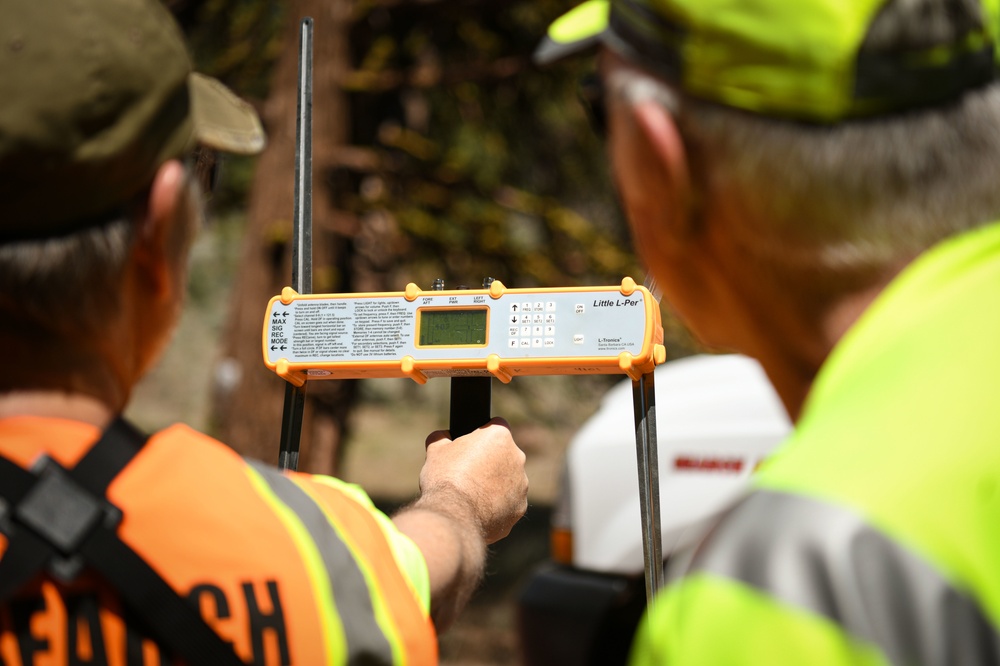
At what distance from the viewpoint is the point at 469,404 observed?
1.76 metres

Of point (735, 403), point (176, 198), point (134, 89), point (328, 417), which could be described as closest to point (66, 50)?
point (134, 89)

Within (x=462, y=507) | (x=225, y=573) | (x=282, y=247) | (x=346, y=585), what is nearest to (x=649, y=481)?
(x=462, y=507)

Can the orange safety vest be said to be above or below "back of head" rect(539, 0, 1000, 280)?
below

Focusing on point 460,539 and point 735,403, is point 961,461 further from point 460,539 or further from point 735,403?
point 735,403

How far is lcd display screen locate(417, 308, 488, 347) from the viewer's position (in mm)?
1680

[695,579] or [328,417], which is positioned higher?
[695,579]

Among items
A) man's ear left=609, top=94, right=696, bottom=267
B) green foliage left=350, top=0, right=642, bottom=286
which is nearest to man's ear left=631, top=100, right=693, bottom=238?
man's ear left=609, top=94, right=696, bottom=267

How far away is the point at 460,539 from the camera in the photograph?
4.79 ft

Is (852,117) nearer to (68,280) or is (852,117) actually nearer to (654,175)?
(654,175)

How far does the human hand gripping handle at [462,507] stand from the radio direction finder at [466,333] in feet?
0.38

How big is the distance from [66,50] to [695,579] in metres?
0.79

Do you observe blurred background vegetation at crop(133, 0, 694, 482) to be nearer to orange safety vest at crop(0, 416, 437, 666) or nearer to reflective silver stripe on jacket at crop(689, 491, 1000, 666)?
orange safety vest at crop(0, 416, 437, 666)

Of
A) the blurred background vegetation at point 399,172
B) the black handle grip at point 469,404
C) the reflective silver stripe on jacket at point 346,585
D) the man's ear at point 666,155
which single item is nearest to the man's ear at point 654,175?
the man's ear at point 666,155

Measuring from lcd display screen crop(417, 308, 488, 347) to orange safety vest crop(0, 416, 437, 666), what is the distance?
45cm
